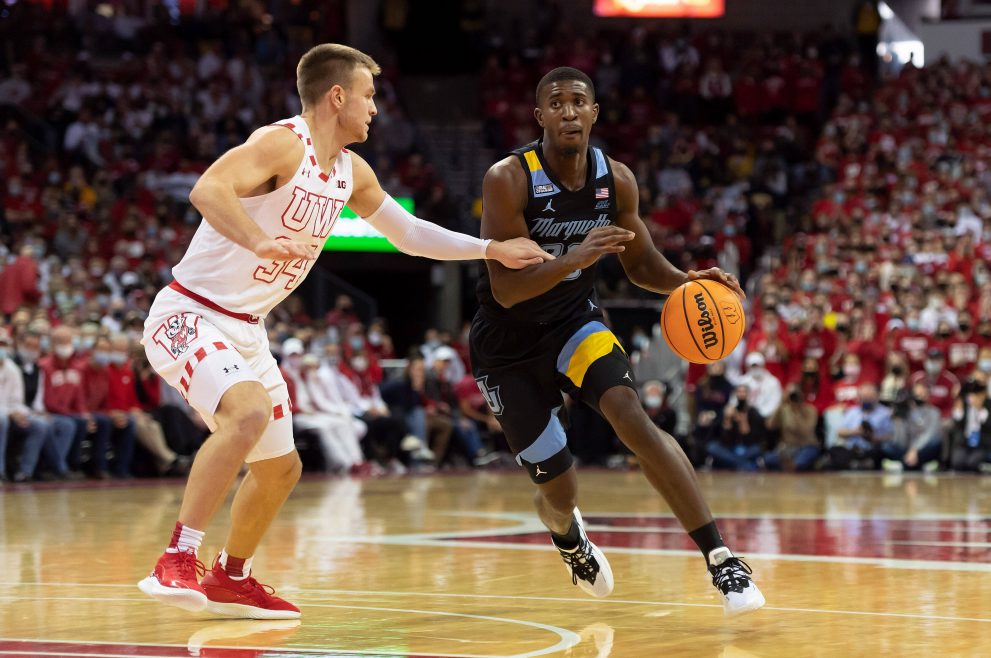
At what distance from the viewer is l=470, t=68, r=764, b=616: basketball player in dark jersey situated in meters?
6.41

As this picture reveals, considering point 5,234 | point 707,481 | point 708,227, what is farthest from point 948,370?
point 5,234

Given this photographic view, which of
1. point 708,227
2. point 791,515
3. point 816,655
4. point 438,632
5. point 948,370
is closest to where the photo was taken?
point 816,655

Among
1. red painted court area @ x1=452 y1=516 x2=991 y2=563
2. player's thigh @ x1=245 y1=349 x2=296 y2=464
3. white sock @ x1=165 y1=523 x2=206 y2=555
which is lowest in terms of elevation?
red painted court area @ x1=452 y1=516 x2=991 y2=563

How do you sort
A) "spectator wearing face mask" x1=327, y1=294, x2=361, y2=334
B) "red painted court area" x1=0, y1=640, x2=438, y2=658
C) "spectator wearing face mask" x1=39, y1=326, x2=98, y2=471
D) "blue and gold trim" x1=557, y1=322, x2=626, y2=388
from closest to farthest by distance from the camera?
"red painted court area" x1=0, y1=640, x2=438, y2=658
"blue and gold trim" x1=557, y1=322, x2=626, y2=388
"spectator wearing face mask" x1=39, y1=326, x2=98, y2=471
"spectator wearing face mask" x1=327, y1=294, x2=361, y2=334

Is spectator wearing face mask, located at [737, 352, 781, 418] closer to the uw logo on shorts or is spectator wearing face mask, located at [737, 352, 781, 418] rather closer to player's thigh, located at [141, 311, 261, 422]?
the uw logo on shorts

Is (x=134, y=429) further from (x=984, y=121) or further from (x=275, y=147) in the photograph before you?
(x=984, y=121)

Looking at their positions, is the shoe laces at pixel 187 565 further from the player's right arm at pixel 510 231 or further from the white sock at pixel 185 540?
the player's right arm at pixel 510 231

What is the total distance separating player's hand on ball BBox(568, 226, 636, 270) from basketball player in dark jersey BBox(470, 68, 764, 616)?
0.15m

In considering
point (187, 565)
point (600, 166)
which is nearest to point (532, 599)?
point (187, 565)

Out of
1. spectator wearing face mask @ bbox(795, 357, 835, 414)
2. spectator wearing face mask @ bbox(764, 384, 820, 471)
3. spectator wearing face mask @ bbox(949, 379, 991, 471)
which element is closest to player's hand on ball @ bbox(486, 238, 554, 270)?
spectator wearing face mask @ bbox(949, 379, 991, 471)

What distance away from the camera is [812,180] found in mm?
25344

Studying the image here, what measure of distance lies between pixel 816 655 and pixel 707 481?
34.6ft

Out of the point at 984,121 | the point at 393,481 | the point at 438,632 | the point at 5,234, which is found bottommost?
the point at 393,481

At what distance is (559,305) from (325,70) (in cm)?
147
